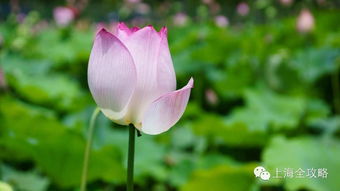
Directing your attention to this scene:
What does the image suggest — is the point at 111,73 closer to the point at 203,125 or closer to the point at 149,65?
the point at 149,65

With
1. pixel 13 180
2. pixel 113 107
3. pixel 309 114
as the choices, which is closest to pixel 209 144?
pixel 309 114

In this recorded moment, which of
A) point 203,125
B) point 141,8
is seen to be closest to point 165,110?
point 203,125

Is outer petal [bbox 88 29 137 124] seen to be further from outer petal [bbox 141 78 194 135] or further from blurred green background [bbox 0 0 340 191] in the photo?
blurred green background [bbox 0 0 340 191]

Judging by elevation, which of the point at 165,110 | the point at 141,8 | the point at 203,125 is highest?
the point at 141,8

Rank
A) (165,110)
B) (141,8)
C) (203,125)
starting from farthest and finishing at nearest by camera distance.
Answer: (141,8), (203,125), (165,110)

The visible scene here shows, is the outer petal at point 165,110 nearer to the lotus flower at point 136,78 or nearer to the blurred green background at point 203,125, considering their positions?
the lotus flower at point 136,78

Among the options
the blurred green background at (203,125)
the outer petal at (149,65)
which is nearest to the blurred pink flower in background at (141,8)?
the blurred green background at (203,125)
